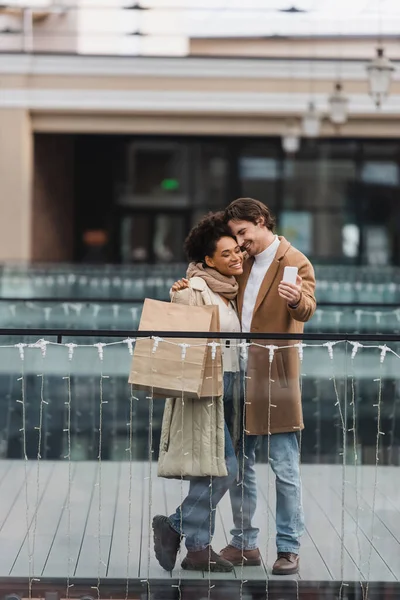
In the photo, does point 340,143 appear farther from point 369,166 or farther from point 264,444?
point 264,444

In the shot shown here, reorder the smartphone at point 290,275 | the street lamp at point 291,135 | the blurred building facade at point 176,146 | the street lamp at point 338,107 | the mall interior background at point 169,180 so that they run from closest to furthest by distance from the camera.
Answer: the smartphone at point 290,275 < the mall interior background at point 169,180 < the street lamp at point 338,107 < the blurred building facade at point 176,146 < the street lamp at point 291,135

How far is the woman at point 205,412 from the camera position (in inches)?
194

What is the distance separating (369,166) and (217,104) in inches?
232

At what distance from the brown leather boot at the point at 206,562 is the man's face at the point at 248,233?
140 cm

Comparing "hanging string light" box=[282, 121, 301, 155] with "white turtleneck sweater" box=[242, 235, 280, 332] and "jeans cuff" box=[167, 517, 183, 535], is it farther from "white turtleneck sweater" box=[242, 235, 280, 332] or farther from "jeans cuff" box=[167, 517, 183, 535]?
"jeans cuff" box=[167, 517, 183, 535]

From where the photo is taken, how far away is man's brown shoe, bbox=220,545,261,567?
5156 mm

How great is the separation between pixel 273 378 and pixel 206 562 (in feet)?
2.94

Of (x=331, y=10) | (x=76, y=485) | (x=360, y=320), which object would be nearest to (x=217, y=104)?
(x=331, y=10)

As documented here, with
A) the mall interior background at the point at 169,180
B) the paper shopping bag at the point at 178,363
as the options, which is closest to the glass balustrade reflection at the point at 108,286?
the mall interior background at the point at 169,180

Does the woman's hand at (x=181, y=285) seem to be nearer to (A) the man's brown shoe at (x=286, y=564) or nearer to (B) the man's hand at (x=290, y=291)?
(B) the man's hand at (x=290, y=291)

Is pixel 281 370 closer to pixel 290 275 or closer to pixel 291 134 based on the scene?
pixel 290 275

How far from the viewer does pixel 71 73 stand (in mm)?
20547

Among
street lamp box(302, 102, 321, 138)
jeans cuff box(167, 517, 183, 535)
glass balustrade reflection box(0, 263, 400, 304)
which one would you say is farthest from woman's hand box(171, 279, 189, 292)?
street lamp box(302, 102, 321, 138)

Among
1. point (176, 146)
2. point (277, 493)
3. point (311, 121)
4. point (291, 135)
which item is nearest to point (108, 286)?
point (311, 121)
